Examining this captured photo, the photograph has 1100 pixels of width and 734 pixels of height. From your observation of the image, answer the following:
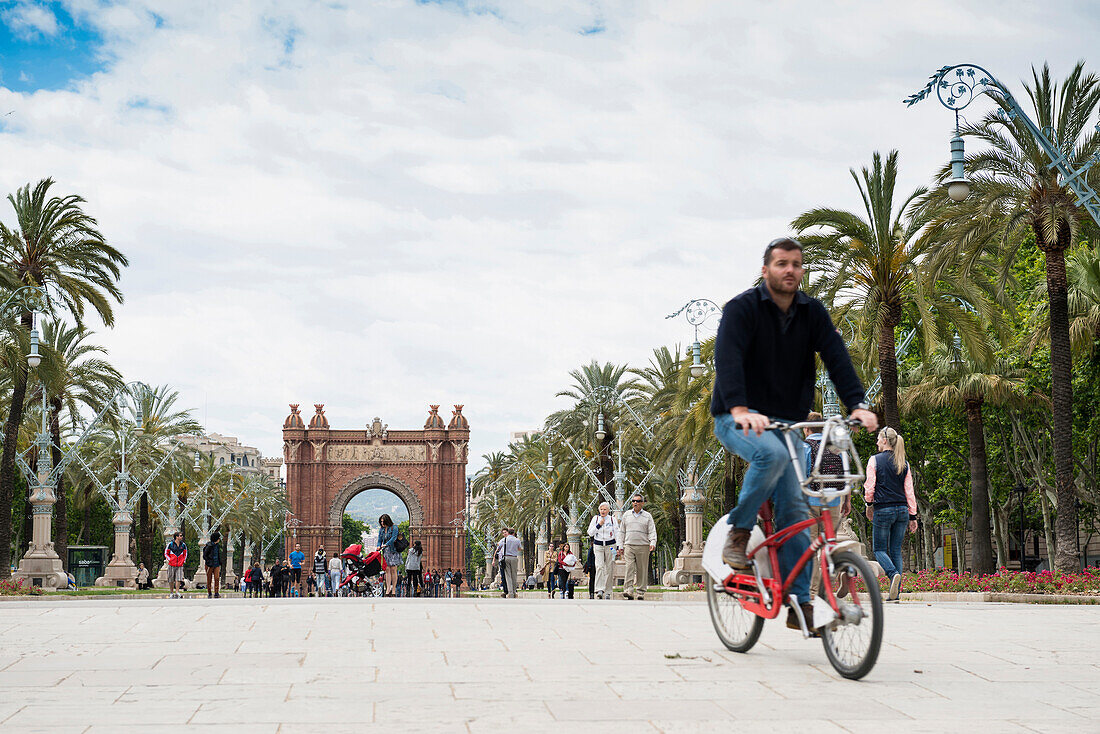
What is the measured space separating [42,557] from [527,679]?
29.8 m

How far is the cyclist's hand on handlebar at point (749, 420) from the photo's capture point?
521 centimetres

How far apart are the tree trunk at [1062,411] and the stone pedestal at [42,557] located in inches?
969

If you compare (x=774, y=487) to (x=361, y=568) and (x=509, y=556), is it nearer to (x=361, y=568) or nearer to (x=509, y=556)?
(x=509, y=556)

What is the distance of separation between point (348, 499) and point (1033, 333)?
70.3 meters

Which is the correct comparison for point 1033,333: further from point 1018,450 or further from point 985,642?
point 985,642

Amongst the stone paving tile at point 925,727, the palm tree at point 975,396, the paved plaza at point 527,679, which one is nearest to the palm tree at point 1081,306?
the palm tree at point 975,396

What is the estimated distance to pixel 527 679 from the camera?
5363 millimetres

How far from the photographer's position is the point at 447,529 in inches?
3548

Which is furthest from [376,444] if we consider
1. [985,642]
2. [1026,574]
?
Result: [985,642]

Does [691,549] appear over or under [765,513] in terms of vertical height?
under

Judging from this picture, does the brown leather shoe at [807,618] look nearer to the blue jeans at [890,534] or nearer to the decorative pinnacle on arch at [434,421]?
the blue jeans at [890,534]

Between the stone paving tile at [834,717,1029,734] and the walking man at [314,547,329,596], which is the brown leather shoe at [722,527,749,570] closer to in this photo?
the stone paving tile at [834,717,1029,734]

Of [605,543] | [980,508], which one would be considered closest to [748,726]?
[605,543]

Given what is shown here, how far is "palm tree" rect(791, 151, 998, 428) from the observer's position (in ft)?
71.3
